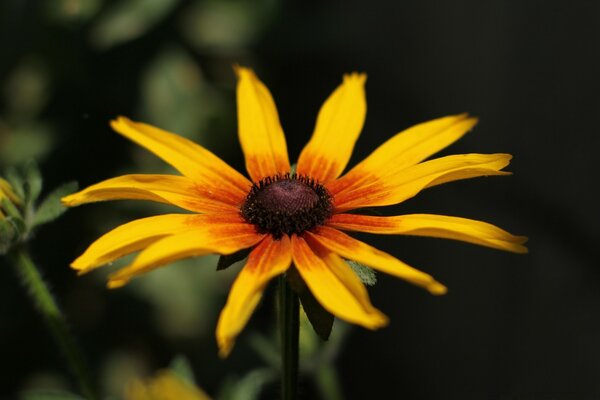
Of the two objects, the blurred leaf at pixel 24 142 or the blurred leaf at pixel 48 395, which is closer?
the blurred leaf at pixel 48 395

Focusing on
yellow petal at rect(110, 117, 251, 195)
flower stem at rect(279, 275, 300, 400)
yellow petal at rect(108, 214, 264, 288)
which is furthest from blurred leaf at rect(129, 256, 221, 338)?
flower stem at rect(279, 275, 300, 400)

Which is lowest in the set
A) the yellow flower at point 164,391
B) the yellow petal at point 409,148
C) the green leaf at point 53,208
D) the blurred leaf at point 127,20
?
the yellow flower at point 164,391

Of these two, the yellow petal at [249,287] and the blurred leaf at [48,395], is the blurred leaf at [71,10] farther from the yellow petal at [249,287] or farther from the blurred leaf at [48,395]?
the yellow petal at [249,287]

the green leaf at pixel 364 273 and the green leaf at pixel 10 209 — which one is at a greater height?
the green leaf at pixel 10 209

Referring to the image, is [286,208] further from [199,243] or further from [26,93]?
[26,93]

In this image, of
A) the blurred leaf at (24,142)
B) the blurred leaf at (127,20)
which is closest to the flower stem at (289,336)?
the blurred leaf at (127,20)

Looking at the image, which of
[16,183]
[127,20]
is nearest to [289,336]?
[16,183]

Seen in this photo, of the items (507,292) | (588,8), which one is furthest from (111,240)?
(507,292)

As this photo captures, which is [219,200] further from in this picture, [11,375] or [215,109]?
[11,375]

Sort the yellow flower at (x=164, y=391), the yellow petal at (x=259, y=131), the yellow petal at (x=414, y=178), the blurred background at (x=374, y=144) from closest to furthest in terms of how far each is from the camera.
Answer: the yellow flower at (x=164, y=391)
the yellow petal at (x=414, y=178)
the yellow petal at (x=259, y=131)
the blurred background at (x=374, y=144)
